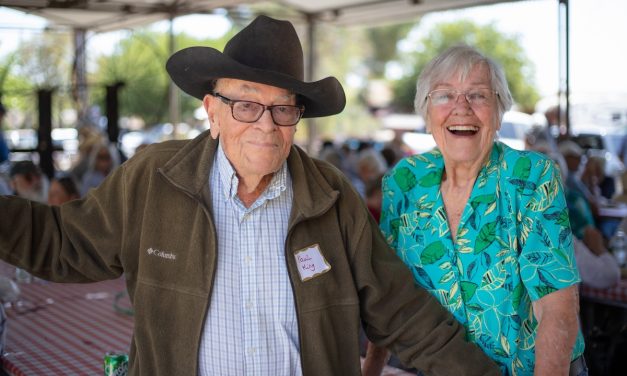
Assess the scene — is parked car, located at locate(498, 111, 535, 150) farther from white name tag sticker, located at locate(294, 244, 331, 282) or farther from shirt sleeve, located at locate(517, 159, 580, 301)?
white name tag sticker, located at locate(294, 244, 331, 282)

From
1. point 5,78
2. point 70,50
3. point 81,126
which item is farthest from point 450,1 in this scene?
point 70,50

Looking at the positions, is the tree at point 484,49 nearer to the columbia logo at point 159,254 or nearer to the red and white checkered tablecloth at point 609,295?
the red and white checkered tablecloth at point 609,295

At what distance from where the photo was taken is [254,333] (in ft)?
5.91

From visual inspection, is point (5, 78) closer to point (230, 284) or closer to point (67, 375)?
point (67, 375)

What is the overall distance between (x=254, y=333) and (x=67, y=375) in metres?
1.06

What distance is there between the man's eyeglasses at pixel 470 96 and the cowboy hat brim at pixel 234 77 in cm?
28

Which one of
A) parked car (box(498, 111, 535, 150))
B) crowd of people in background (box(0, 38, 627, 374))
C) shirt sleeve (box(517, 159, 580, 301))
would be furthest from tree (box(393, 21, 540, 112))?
shirt sleeve (box(517, 159, 580, 301))

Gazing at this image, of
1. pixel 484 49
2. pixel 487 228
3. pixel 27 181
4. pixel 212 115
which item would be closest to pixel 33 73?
pixel 27 181

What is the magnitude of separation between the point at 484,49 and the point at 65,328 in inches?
1367

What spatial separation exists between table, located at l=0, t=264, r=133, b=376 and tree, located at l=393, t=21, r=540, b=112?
31369 mm

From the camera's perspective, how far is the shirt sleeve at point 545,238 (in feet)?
6.08

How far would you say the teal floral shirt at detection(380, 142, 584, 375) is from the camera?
1875 millimetres

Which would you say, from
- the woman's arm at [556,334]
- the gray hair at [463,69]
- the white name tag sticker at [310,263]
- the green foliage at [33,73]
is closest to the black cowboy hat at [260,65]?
the gray hair at [463,69]

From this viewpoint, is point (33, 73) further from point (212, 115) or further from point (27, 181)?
point (212, 115)
